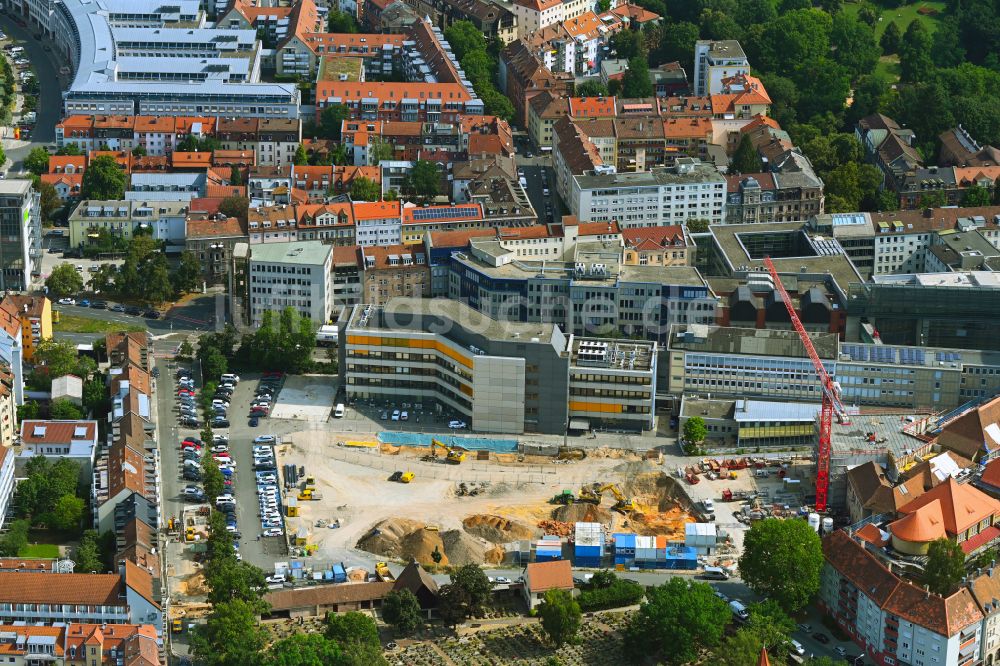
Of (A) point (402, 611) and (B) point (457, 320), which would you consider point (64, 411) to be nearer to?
(B) point (457, 320)

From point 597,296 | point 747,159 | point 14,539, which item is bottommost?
point 14,539

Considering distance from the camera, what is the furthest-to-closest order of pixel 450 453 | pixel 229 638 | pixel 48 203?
pixel 48 203, pixel 450 453, pixel 229 638

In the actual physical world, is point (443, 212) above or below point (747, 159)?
below

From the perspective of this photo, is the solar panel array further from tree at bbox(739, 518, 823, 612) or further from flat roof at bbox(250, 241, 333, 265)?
tree at bbox(739, 518, 823, 612)

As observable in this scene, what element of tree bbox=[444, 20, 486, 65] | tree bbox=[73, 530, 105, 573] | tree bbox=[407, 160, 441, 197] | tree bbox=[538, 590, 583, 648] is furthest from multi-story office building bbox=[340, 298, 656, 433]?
tree bbox=[444, 20, 486, 65]

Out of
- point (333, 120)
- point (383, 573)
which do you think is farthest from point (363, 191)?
point (383, 573)

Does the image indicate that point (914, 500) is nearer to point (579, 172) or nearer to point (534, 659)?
point (534, 659)

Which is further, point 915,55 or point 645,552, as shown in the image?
point 915,55
